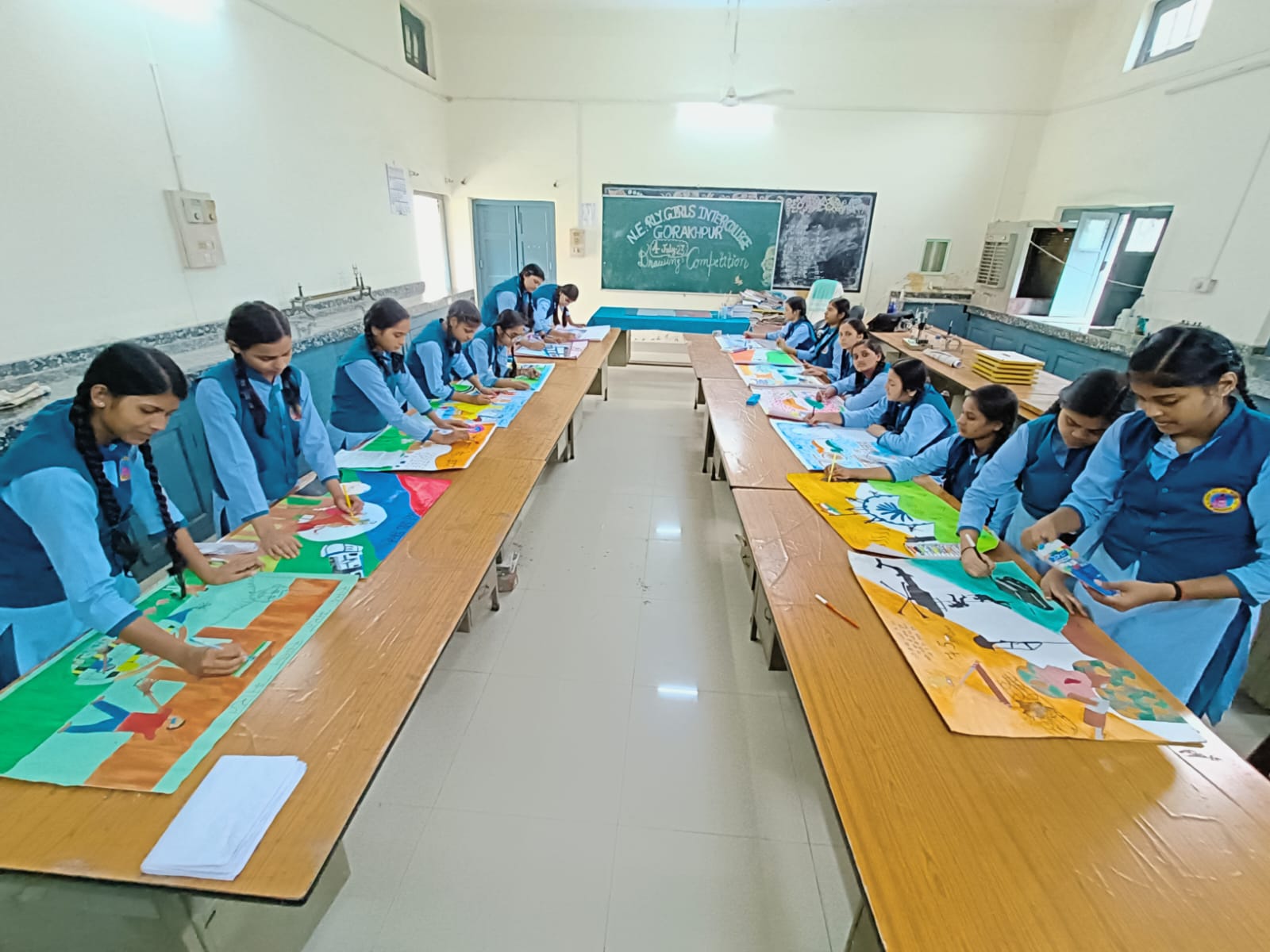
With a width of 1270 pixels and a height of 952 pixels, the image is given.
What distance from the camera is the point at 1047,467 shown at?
5.59 ft

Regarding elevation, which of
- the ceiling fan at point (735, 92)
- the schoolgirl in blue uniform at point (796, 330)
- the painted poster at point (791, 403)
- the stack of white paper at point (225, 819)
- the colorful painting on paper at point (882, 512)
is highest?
the ceiling fan at point (735, 92)

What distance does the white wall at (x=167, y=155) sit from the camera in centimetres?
224

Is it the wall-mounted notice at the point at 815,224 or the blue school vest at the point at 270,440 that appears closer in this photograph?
the blue school vest at the point at 270,440

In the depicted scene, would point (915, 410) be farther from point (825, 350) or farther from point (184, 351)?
point (184, 351)

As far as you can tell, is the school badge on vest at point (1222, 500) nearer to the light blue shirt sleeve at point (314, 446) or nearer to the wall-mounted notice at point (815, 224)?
the light blue shirt sleeve at point (314, 446)

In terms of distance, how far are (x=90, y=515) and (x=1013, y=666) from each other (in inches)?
75.5

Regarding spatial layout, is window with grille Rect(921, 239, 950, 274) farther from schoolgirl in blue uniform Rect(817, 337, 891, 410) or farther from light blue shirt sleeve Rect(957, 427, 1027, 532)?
light blue shirt sleeve Rect(957, 427, 1027, 532)

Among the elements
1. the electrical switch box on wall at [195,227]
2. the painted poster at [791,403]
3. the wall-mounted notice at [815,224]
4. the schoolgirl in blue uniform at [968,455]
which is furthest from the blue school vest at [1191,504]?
the wall-mounted notice at [815,224]

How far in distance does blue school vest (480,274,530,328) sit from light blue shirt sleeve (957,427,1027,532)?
11.6 feet

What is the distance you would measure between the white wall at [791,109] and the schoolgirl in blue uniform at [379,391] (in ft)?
16.0

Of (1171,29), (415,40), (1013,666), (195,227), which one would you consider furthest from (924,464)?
(415,40)

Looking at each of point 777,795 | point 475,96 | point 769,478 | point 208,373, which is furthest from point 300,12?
point 777,795

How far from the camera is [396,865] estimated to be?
1484 millimetres

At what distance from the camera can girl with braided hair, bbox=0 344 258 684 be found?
105 cm
